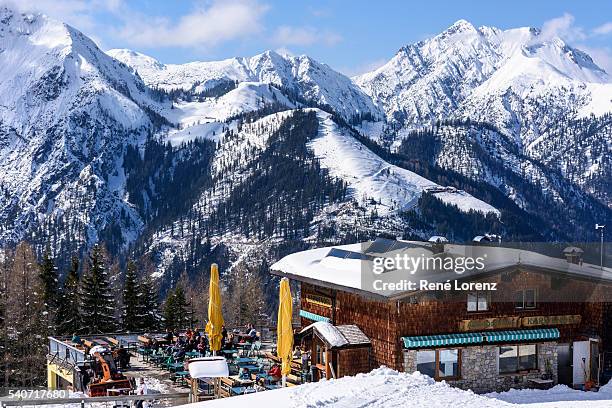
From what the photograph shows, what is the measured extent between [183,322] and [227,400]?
35.4 meters

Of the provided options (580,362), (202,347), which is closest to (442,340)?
(580,362)

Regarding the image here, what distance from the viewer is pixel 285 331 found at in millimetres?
23578

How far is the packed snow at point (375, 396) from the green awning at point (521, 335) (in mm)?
4639

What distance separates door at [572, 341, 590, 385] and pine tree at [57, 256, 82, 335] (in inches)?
1407

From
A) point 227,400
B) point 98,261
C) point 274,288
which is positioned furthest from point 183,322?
point 274,288

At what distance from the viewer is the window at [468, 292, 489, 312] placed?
1011 inches

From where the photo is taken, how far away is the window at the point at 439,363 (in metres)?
25.1

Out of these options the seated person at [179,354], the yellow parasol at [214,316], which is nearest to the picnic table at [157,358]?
the seated person at [179,354]

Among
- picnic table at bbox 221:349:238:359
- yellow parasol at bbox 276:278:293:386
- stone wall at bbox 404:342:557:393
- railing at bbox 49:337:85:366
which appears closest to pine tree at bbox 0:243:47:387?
railing at bbox 49:337:85:366

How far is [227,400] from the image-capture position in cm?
2003

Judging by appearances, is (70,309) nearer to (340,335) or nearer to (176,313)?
(176,313)

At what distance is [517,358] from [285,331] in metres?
9.37

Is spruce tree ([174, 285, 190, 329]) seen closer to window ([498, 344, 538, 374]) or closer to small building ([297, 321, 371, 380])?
small building ([297, 321, 371, 380])

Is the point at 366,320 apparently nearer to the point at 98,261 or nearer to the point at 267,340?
the point at 267,340
